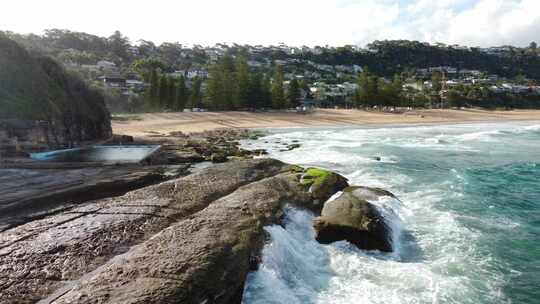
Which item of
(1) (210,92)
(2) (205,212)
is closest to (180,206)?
(2) (205,212)

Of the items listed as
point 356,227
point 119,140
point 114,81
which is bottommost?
point 356,227

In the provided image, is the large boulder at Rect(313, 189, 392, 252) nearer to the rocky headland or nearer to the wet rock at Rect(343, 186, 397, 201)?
the rocky headland

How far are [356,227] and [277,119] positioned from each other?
55.0 meters

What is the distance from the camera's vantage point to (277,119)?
66.8 meters

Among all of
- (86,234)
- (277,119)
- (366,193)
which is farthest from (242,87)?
(86,234)

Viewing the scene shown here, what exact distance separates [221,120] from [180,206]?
50.1 meters

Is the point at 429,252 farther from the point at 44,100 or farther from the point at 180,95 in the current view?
the point at 180,95

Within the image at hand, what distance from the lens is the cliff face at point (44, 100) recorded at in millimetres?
26047

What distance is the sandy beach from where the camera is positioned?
170 ft

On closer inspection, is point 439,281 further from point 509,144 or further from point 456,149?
point 509,144

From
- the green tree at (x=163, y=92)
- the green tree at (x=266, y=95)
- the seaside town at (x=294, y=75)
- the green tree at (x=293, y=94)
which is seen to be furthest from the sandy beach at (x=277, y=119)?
the green tree at (x=163, y=92)

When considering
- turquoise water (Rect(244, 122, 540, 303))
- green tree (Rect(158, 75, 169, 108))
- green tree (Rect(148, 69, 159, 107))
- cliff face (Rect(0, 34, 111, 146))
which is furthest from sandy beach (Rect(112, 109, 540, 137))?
turquoise water (Rect(244, 122, 540, 303))

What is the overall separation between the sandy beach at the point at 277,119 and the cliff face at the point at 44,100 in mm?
10092

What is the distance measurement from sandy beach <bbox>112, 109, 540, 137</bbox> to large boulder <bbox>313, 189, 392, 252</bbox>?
35736 millimetres
